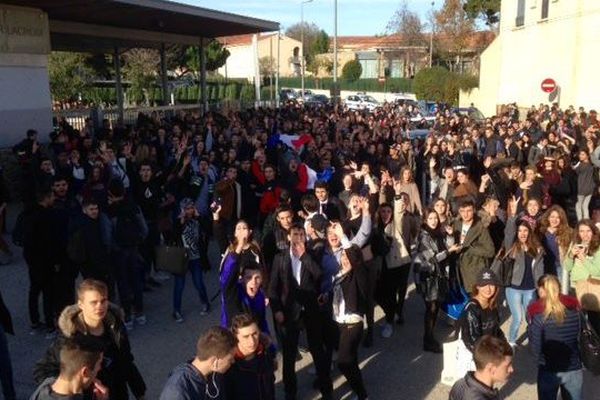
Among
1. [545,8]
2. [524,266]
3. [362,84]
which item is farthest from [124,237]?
[362,84]

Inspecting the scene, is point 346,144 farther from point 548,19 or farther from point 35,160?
point 548,19

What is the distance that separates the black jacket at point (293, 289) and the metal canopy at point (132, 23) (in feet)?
40.8

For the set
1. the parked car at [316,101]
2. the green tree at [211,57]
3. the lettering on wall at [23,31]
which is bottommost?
the parked car at [316,101]

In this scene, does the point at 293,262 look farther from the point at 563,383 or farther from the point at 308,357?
the point at 563,383

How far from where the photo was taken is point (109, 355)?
4.58 m

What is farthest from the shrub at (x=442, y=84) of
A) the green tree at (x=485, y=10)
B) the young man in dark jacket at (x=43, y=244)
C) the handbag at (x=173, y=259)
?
the young man in dark jacket at (x=43, y=244)

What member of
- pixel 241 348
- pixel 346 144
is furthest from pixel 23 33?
pixel 241 348

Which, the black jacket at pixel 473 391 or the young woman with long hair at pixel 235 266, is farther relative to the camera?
the young woman with long hair at pixel 235 266

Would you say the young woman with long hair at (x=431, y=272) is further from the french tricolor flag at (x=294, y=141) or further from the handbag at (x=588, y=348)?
the french tricolor flag at (x=294, y=141)

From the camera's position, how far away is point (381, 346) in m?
7.17

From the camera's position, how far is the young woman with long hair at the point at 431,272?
6.84 meters

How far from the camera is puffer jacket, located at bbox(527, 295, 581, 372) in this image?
4.77 m

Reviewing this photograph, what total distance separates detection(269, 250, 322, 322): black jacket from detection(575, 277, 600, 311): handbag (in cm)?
262

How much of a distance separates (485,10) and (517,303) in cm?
5067
